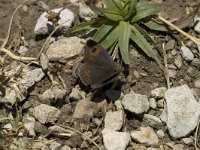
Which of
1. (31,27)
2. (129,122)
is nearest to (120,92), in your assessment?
(129,122)

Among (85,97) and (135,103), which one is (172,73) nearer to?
(135,103)

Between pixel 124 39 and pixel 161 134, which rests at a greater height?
pixel 124 39

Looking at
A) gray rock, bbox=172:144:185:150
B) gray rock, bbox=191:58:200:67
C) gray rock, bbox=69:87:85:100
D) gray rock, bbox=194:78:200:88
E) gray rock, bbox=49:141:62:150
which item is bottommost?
gray rock, bbox=172:144:185:150

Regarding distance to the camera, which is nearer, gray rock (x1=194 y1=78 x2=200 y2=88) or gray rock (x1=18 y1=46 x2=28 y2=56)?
gray rock (x1=194 y1=78 x2=200 y2=88)

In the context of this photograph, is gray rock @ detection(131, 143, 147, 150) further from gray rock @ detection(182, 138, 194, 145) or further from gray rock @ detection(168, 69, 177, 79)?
gray rock @ detection(168, 69, 177, 79)

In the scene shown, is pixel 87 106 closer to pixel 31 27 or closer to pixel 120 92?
pixel 120 92

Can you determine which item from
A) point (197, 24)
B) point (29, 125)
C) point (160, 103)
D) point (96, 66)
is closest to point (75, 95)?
point (96, 66)

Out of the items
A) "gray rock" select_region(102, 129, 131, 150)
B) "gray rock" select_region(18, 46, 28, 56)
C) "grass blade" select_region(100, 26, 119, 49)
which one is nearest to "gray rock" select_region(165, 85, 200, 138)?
"gray rock" select_region(102, 129, 131, 150)
